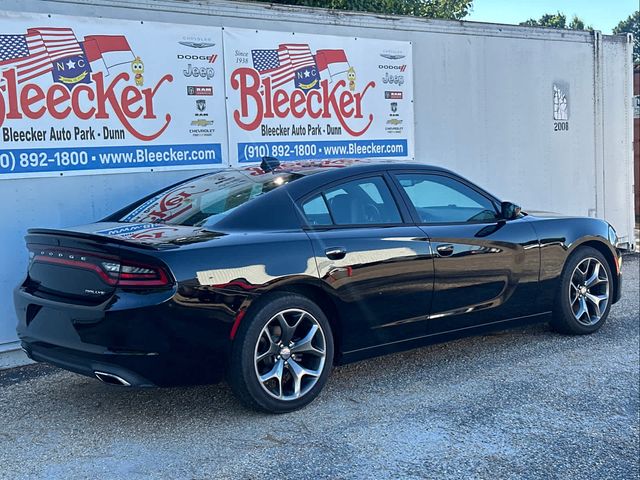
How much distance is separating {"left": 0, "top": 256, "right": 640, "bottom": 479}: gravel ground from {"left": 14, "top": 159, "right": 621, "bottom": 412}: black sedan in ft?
0.96

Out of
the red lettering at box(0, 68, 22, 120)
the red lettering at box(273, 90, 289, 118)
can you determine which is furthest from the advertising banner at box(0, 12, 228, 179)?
the red lettering at box(273, 90, 289, 118)

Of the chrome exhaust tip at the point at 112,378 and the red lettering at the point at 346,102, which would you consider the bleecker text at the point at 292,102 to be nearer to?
the red lettering at the point at 346,102

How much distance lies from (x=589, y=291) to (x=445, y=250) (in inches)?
69.4

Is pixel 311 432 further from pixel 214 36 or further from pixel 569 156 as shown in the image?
pixel 569 156

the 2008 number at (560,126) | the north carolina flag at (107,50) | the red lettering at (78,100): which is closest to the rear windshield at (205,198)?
the red lettering at (78,100)

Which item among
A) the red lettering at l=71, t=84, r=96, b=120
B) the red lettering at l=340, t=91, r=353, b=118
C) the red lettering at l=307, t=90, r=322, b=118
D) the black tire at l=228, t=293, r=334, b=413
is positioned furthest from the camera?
the red lettering at l=340, t=91, r=353, b=118

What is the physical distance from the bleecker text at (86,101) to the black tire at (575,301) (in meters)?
3.54

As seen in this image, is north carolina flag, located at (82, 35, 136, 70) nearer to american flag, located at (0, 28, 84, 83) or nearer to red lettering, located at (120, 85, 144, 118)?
american flag, located at (0, 28, 84, 83)

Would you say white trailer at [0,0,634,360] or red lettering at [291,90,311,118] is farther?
red lettering at [291,90,311,118]

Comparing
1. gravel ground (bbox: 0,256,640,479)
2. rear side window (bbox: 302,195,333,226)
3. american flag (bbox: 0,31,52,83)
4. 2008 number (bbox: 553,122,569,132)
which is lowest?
gravel ground (bbox: 0,256,640,479)

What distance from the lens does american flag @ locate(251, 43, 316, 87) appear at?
723 centimetres

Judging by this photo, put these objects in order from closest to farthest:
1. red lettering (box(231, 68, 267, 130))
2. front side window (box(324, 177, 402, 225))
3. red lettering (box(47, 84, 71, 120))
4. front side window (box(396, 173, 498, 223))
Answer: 1. front side window (box(324, 177, 402, 225))
2. front side window (box(396, 173, 498, 223))
3. red lettering (box(47, 84, 71, 120))
4. red lettering (box(231, 68, 267, 130))

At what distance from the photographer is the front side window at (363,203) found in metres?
5.04

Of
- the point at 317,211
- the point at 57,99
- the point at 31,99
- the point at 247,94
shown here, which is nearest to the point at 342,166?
the point at 317,211
